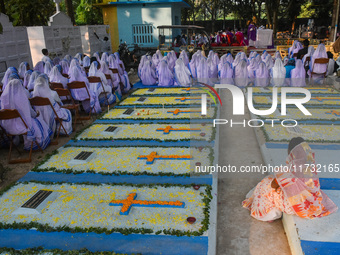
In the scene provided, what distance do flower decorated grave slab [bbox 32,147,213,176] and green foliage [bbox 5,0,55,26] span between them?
35.5 feet

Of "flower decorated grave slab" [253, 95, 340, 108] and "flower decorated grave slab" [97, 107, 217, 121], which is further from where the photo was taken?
"flower decorated grave slab" [253, 95, 340, 108]

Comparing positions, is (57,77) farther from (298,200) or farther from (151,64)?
(298,200)

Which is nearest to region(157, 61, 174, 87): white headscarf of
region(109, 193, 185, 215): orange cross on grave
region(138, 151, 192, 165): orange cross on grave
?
region(138, 151, 192, 165): orange cross on grave

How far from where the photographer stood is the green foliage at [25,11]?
45.0ft

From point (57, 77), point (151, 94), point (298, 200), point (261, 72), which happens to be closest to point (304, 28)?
point (261, 72)

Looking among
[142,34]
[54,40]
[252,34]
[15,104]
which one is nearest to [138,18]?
[142,34]

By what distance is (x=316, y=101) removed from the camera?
8070 millimetres

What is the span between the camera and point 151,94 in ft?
31.3

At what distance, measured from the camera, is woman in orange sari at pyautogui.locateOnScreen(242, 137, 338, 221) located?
3.22 m

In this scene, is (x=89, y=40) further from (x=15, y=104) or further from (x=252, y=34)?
(x=15, y=104)

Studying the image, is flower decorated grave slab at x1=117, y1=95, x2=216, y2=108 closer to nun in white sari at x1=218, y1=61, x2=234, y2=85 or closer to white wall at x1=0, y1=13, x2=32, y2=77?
nun in white sari at x1=218, y1=61, x2=234, y2=85

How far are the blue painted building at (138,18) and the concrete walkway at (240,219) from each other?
13.6 meters

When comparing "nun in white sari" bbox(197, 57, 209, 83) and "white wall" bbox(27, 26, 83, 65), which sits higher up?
"white wall" bbox(27, 26, 83, 65)

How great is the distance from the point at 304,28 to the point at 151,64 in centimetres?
2182
